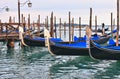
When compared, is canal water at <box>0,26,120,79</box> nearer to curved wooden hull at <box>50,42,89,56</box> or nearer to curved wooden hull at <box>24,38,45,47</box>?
curved wooden hull at <box>50,42,89,56</box>

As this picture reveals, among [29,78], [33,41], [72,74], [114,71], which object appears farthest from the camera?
[33,41]

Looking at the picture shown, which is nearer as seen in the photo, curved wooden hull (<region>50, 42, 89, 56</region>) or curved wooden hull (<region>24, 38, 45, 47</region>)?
curved wooden hull (<region>50, 42, 89, 56</region>)

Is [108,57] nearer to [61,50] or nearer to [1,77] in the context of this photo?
[61,50]

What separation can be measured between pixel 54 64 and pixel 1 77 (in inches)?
197

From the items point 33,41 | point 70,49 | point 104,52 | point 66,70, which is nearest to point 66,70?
point 66,70

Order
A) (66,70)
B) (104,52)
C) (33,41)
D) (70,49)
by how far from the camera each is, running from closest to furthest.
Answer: (66,70) → (104,52) → (70,49) → (33,41)

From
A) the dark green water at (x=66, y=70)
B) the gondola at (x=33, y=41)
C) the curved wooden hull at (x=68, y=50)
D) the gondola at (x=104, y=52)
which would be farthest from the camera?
the gondola at (x=33, y=41)

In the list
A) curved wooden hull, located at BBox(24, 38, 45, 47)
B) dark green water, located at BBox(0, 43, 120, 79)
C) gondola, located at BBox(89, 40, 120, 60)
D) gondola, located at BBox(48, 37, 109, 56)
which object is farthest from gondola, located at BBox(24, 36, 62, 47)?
gondola, located at BBox(89, 40, 120, 60)

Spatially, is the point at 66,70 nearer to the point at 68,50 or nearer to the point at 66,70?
the point at 66,70

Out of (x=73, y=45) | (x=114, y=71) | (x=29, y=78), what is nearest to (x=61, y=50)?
(x=73, y=45)

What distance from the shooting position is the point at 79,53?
19703mm

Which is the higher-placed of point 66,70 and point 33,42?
point 33,42

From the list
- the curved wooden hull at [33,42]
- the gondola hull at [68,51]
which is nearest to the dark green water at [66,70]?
the gondola hull at [68,51]

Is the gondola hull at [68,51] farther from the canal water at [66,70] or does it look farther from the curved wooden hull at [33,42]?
the curved wooden hull at [33,42]
